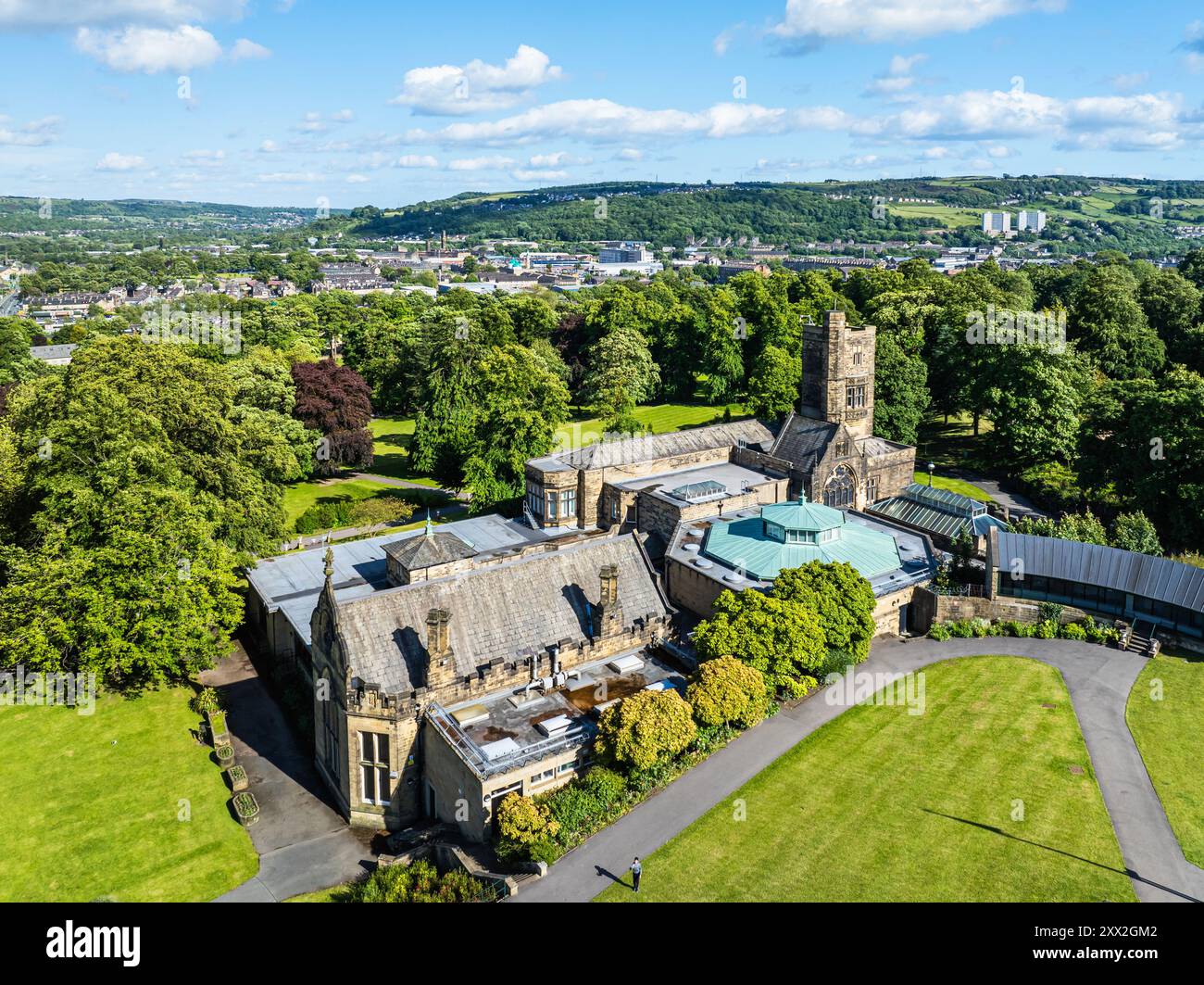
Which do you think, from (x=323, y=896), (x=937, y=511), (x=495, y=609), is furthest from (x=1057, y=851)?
(x=937, y=511)

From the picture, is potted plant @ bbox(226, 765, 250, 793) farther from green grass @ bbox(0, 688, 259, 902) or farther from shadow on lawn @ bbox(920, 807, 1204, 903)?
shadow on lawn @ bbox(920, 807, 1204, 903)

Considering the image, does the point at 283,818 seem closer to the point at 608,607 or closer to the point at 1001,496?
the point at 608,607

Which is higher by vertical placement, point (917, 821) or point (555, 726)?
point (555, 726)

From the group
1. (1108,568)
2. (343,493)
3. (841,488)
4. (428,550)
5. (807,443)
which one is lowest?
(343,493)

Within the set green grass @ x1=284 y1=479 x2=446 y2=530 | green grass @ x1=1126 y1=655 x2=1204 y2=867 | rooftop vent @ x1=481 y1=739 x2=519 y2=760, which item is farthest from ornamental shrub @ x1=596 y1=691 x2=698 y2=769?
green grass @ x1=284 y1=479 x2=446 y2=530

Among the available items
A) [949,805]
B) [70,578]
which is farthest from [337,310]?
[949,805]

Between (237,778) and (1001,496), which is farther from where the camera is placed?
(1001,496)

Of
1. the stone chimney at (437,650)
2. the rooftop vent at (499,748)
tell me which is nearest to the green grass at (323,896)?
the rooftop vent at (499,748)
